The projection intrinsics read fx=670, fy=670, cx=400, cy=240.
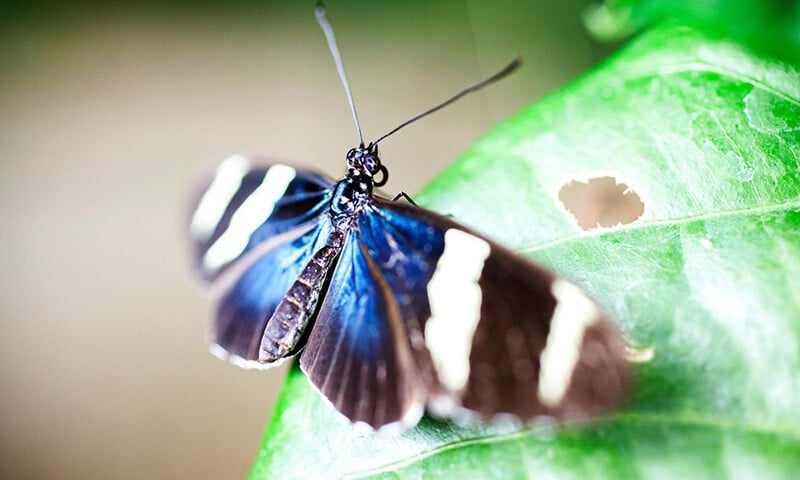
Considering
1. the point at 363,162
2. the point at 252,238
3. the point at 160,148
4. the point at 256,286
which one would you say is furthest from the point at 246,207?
the point at 160,148

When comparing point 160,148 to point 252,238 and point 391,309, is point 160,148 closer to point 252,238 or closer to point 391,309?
point 252,238

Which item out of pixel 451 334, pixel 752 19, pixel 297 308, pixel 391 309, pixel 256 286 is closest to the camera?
pixel 752 19

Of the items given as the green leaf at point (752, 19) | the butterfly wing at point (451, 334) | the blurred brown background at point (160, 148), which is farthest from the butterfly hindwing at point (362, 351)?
the blurred brown background at point (160, 148)

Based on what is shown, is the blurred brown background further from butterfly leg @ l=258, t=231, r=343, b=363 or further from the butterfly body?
butterfly leg @ l=258, t=231, r=343, b=363

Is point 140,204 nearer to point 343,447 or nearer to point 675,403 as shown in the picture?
point 343,447

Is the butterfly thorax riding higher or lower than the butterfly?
higher

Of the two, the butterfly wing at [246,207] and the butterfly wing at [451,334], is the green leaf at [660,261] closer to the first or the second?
the butterfly wing at [451,334]

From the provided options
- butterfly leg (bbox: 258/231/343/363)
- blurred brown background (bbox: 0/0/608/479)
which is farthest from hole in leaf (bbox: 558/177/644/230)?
blurred brown background (bbox: 0/0/608/479)
